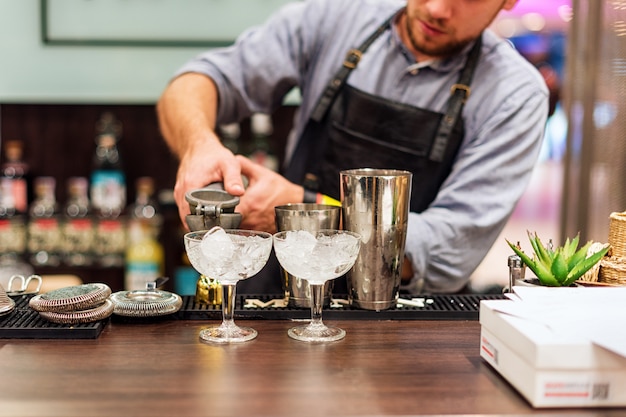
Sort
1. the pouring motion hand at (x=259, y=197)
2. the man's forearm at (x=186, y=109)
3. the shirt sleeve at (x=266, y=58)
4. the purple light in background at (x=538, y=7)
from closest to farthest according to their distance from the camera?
the pouring motion hand at (x=259, y=197)
the man's forearm at (x=186, y=109)
the shirt sleeve at (x=266, y=58)
the purple light in background at (x=538, y=7)

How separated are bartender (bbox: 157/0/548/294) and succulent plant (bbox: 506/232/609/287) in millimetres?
520

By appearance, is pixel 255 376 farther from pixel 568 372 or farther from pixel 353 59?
pixel 353 59

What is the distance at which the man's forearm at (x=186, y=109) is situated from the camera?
211 centimetres

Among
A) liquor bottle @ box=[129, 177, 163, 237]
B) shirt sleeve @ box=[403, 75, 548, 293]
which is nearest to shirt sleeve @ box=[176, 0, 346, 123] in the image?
shirt sleeve @ box=[403, 75, 548, 293]

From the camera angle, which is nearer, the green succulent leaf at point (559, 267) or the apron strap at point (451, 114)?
the green succulent leaf at point (559, 267)

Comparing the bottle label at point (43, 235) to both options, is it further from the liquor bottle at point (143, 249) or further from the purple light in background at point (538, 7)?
the purple light in background at point (538, 7)

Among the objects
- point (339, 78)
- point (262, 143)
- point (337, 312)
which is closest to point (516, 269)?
point (337, 312)

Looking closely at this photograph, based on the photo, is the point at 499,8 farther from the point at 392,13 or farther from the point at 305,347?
the point at 305,347

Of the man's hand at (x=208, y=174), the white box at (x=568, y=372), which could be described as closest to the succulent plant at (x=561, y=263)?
the white box at (x=568, y=372)

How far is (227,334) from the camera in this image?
52.1 inches

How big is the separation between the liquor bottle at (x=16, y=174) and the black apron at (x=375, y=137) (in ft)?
4.73

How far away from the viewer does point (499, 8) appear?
2102mm

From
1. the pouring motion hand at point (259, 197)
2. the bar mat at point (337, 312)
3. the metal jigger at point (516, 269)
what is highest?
the pouring motion hand at point (259, 197)

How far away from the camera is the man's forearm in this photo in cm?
211
